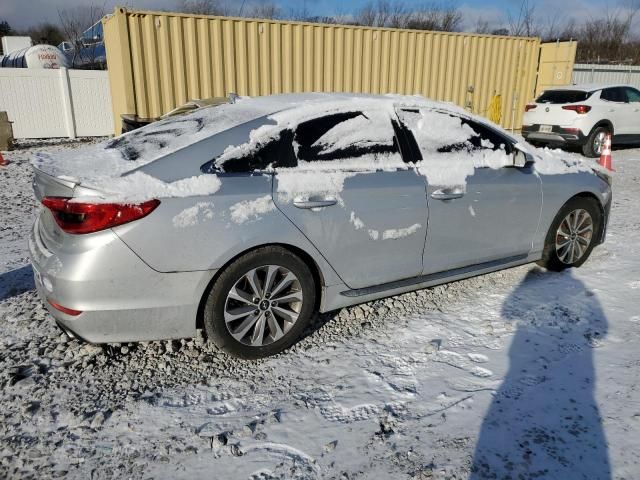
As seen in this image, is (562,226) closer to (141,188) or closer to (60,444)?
(141,188)

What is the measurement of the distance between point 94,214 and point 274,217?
3.04 feet

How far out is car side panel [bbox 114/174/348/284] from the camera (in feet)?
8.37

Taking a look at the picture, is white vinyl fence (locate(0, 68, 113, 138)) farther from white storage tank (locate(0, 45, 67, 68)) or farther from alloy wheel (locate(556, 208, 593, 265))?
alloy wheel (locate(556, 208, 593, 265))

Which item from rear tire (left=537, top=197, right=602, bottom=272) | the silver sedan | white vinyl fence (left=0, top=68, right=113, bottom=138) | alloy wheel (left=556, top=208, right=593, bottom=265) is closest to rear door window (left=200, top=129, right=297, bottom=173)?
the silver sedan

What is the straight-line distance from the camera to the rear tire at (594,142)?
10922 millimetres

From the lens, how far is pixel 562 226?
4.31m

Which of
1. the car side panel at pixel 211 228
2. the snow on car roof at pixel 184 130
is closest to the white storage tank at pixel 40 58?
the snow on car roof at pixel 184 130

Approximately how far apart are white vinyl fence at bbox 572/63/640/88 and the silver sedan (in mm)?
19738

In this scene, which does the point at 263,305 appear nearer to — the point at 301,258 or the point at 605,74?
the point at 301,258

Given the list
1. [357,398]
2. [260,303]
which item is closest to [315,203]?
[260,303]

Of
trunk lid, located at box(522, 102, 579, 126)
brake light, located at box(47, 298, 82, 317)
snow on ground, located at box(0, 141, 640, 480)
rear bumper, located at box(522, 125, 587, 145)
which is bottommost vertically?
snow on ground, located at box(0, 141, 640, 480)

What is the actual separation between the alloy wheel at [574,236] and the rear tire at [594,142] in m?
7.51

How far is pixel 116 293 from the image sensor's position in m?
2.55

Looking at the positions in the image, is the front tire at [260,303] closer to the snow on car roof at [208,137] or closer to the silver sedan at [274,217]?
the silver sedan at [274,217]
